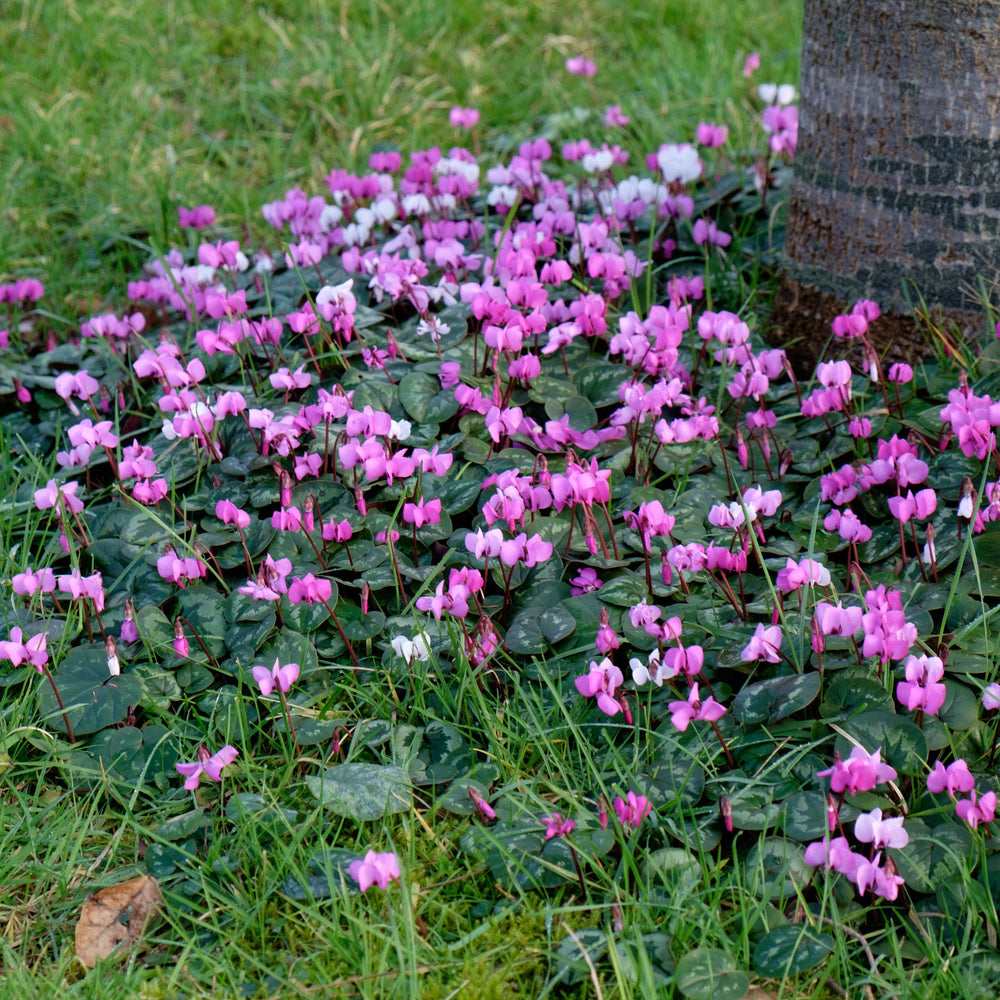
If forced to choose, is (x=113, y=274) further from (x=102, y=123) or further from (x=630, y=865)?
(x=630, y=865)

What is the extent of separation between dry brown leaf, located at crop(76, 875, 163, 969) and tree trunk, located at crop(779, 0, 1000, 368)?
2256 millimetres

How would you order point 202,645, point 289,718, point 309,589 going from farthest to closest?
point 202,645 < point 309,589 < point 289,718

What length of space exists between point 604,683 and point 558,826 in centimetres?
27

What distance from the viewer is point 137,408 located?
10.5 ft

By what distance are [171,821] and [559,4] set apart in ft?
16.8

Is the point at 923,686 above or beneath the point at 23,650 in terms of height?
above

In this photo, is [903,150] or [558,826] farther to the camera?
[903,150]

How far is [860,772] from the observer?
1.71 metres

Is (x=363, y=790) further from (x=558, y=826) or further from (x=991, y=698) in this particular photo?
(x=991, y=698)

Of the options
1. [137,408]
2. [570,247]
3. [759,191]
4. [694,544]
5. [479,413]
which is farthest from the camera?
[759,191]

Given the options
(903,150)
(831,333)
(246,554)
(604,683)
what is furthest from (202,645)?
(903,150)

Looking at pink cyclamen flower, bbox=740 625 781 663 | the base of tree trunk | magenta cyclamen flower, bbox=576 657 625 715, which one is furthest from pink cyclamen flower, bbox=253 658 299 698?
the base of tree trunk

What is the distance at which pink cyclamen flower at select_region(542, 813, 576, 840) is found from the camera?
1795 millimetres

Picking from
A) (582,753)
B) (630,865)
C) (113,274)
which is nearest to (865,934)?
(630,865)
